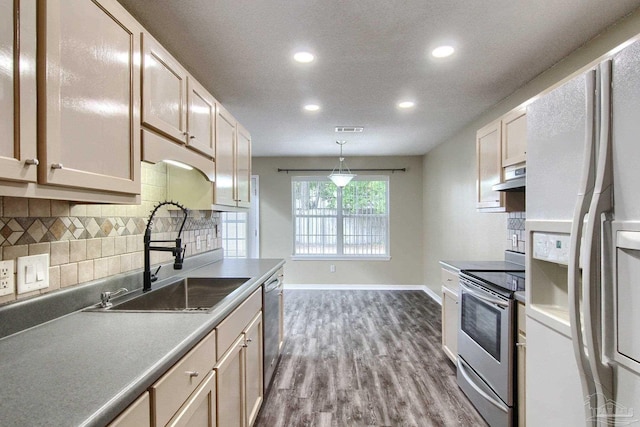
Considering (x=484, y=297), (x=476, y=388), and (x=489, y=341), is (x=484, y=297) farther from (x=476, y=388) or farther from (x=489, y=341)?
(x=476, y=388)

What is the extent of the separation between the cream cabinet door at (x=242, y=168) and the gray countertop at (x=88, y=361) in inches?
67.2

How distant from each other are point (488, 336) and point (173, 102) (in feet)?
7.75

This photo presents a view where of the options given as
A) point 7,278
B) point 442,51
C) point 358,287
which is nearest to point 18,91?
point 7,278

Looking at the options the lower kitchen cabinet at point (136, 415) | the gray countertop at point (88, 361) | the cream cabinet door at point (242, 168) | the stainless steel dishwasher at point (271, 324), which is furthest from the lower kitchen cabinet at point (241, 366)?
the cream cabinet door at point (242, 168)

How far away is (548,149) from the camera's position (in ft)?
4.21

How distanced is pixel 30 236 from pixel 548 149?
6.57 ft

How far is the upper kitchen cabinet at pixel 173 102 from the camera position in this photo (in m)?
1.53

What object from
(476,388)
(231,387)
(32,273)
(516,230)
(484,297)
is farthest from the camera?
(516,230)

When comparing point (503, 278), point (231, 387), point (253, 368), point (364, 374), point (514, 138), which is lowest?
point (364, 374)

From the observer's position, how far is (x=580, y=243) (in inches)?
40.9

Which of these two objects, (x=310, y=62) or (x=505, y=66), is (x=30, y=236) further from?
(x=505, y=66)

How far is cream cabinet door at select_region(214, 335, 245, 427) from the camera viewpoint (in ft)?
4.89

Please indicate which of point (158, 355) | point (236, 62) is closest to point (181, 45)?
point (236, 62)

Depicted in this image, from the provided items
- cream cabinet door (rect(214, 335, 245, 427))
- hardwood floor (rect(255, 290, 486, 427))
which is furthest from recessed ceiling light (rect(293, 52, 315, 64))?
hardwood floor (rect(255, 290, 486, 427))
